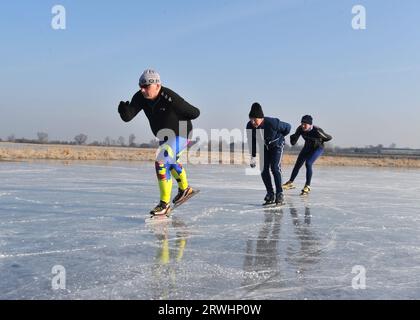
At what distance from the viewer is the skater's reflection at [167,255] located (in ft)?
7.45

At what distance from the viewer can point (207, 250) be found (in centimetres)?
320

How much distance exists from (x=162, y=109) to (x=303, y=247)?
2.15 meters

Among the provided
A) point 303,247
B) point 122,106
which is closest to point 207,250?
point 303,247

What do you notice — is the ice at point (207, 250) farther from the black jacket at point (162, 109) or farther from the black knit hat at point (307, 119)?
the black knit hat at point (307, 119)

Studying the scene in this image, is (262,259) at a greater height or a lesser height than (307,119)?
lesser

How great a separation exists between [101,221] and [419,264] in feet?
9.64

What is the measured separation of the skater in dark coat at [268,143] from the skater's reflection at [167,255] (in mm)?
1973

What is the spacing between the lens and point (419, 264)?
2939mm

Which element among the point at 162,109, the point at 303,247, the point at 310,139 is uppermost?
the point at 162,109

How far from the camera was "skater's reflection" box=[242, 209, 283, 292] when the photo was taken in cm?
244

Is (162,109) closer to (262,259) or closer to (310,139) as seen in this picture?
(262,259)

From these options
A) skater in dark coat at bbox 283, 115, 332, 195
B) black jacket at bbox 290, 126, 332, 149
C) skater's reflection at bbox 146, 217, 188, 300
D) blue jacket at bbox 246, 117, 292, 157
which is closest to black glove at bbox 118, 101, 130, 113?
skater's reflection at bbox 146, 217, 188, 300

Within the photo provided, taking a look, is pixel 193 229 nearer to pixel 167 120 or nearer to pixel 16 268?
pixel 167 120

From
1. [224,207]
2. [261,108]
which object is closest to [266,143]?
[261,108]
